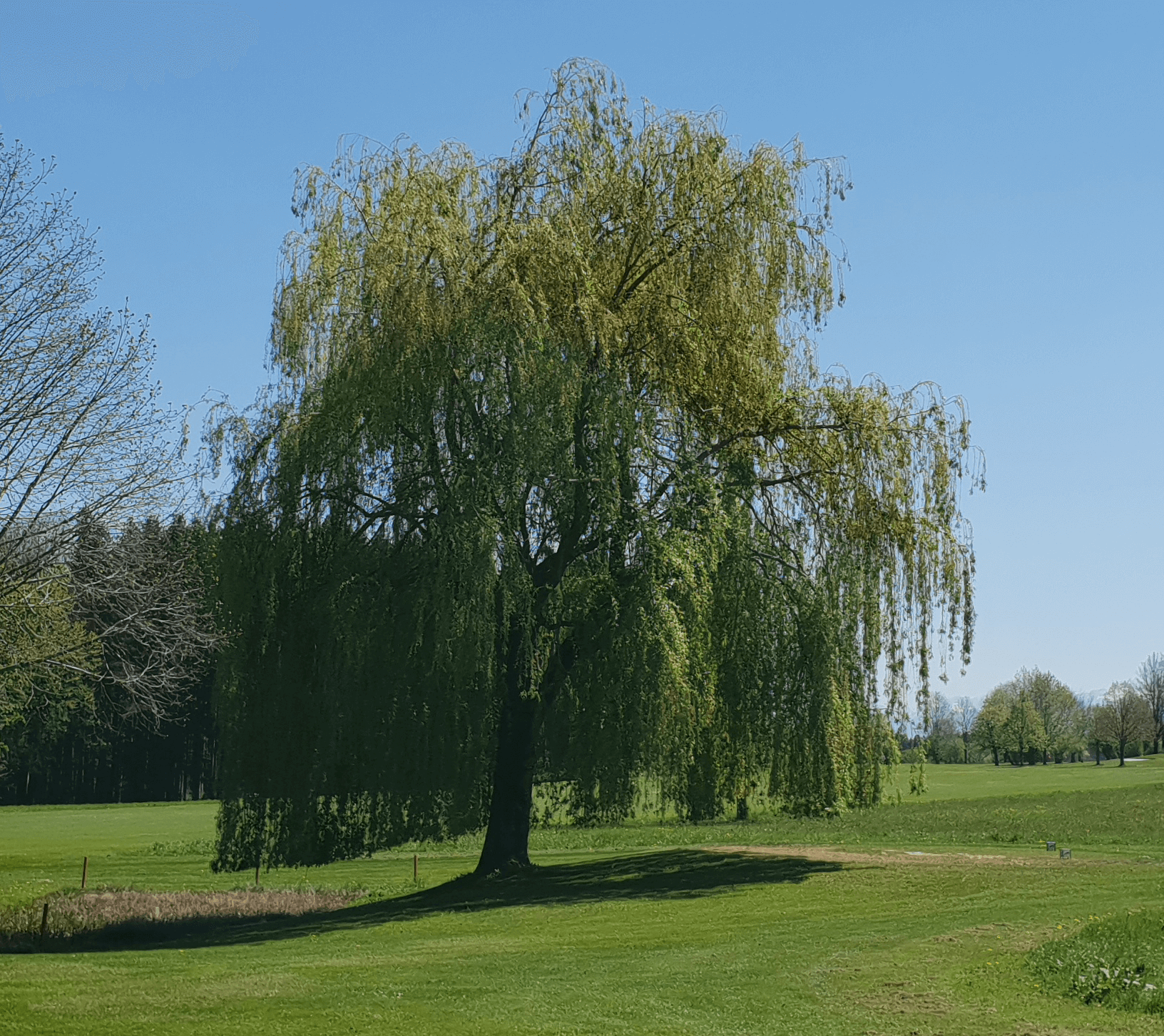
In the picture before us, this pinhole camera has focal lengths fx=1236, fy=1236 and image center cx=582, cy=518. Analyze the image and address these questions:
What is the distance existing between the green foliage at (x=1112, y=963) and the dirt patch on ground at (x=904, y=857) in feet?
23.9

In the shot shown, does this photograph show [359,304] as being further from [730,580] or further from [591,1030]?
[591,1030]

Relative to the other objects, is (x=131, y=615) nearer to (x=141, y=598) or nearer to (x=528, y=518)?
(x=141, y=598)

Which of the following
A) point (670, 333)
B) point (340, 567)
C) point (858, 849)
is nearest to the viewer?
point (340, 567)

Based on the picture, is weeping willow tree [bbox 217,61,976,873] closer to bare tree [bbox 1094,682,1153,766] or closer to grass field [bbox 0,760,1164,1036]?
grass field [bbox 0,760,1164,1036]

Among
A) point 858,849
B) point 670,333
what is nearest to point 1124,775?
point 858,849

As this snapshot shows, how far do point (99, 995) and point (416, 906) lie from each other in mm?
7092

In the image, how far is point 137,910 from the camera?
22.2 m

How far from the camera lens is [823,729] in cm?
1920

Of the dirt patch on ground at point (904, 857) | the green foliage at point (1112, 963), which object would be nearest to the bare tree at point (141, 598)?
the dirt patch on ground at point (904, 857)

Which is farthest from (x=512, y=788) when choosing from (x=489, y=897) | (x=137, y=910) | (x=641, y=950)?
(x=137, y=910)

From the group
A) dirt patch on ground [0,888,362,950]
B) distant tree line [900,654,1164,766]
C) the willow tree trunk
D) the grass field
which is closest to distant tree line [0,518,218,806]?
dirt patch on ground [0,888,362,950]

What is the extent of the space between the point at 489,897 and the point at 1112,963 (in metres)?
10.1

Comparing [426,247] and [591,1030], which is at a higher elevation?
[426,247]

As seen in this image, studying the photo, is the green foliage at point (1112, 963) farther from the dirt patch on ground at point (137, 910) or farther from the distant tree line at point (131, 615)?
the distant tree line at point (131, 615)
